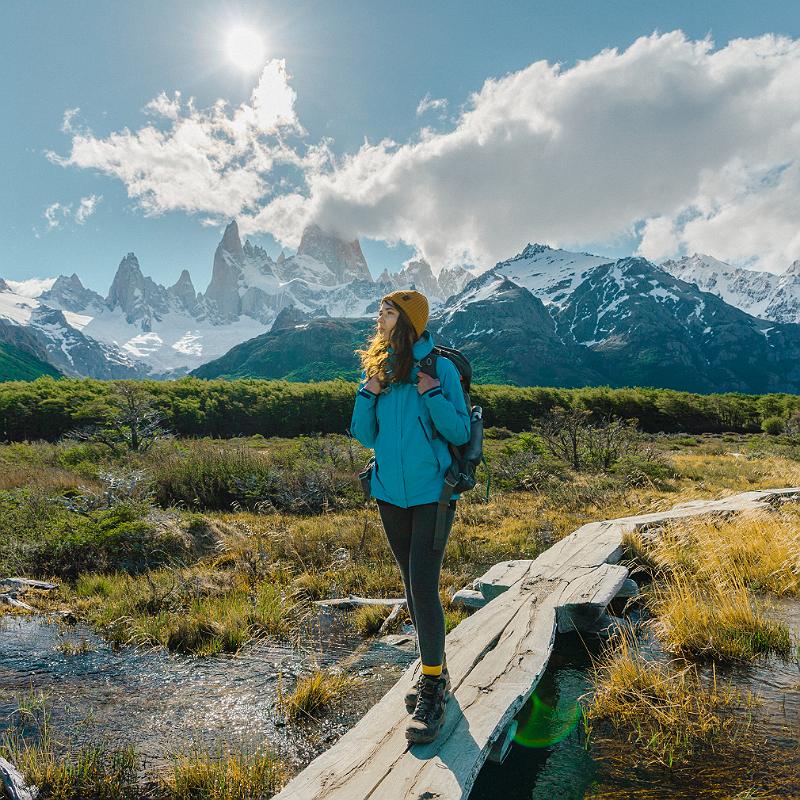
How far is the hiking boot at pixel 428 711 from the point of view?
8.82 feet

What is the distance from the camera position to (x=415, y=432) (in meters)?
3.02

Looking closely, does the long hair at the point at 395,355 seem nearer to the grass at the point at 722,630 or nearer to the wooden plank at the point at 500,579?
the grass at the point at 722,630

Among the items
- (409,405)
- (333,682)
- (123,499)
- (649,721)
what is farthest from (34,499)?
(649,721)

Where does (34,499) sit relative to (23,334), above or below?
below

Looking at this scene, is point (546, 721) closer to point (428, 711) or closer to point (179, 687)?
point (428, 711)

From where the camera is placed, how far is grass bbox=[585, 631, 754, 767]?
2936mm

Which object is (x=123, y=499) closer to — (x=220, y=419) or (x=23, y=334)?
(x=220, y=419)

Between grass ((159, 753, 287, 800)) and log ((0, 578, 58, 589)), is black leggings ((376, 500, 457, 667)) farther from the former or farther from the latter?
log ((0, 578, 58, 589))

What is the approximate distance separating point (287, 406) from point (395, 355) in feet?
124

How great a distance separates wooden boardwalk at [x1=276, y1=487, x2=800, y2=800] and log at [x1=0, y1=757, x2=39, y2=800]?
149 centimetres

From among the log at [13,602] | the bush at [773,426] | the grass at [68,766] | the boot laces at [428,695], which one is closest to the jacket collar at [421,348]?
the boot laces at [428,695]

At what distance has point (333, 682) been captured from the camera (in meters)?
3.82

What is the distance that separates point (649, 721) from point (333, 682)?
218 centimetres

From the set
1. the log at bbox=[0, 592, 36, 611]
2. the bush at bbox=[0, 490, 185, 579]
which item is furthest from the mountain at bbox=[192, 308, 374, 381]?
the log at bbox=[0, 592, 36, 611]
